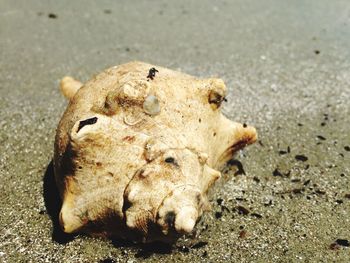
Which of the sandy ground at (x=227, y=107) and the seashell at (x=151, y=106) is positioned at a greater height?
the seashell at (x=151, y=106)

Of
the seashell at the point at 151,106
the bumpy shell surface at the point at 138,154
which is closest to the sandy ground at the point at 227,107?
the bumpy shell surface at the point at 138,154

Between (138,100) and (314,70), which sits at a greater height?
(138,100)

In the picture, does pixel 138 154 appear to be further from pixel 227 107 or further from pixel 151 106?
pixel 227 107

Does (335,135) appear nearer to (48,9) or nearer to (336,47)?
(336,47)

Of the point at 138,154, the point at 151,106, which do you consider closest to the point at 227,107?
the point at 151,106

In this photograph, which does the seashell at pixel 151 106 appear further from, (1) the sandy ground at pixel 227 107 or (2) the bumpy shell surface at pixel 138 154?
(1) the sandy ground at pixel 227 107

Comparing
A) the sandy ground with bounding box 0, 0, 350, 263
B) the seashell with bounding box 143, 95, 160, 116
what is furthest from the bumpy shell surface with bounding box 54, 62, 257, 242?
the sandy ground with bounding box 0, 0, 350, 263

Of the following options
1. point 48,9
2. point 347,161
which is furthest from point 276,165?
point 48,9
